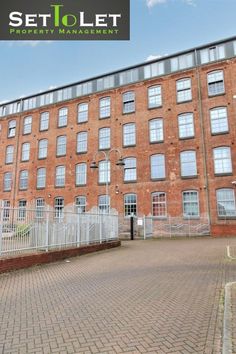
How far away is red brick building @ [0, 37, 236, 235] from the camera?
2423 centimetres

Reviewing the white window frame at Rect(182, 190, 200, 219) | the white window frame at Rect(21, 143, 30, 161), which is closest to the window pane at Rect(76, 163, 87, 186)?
the white window frame at Rect(21, 143, 30, 161)

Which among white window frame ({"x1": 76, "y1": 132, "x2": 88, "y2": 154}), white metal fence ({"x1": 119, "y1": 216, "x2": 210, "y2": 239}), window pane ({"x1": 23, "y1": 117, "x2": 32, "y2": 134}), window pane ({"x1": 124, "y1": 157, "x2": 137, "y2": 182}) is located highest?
window pane ({"x1": 23, "y1": 117, "x2": 32, "y2": 134})

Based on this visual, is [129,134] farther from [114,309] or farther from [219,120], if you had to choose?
[114,309]

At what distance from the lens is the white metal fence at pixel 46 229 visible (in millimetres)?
9609

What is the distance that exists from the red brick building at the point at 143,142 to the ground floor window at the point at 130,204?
0.31 ft

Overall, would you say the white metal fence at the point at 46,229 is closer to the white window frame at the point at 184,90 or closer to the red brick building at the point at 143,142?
the red brick building at the point at 143,142

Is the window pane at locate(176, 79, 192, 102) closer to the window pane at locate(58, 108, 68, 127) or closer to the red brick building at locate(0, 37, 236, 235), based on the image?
the red brick building at locate(0, 37, 236, 235)

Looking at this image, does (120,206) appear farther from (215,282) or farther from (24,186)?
(215,282)

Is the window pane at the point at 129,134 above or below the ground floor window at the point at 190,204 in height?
above

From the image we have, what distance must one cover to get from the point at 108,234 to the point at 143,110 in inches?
586

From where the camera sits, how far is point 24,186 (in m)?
33.3

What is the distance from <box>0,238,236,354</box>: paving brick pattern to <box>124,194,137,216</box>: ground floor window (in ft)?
A: 54.0

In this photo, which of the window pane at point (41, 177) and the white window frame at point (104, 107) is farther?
the window pane at point (41, 177)

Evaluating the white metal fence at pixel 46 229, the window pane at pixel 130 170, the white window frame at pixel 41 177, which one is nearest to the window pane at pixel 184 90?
the window pane at pixel 130 170
